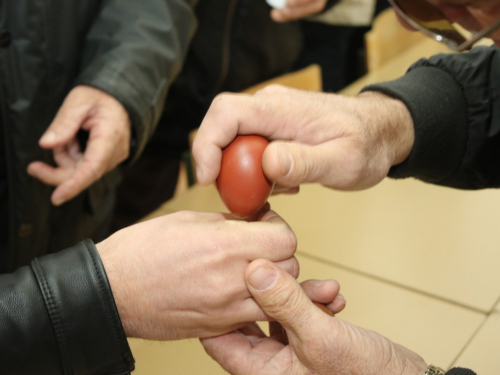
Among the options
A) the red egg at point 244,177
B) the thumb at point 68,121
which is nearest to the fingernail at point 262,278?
the red egg at point 244,177

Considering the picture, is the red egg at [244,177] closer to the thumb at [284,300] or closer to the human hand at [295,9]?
the thumb at [284,300]

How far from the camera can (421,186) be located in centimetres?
163

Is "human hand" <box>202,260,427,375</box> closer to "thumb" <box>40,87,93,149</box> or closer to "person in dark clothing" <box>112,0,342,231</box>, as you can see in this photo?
"thumb" <box>40,87,93,149</box>

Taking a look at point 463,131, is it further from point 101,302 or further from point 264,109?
point 101,302

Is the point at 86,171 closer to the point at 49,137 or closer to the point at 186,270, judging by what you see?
the point at 49,137

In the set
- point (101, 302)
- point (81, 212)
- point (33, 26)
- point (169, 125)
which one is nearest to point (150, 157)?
point (169, 125)

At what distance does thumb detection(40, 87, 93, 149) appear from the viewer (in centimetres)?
131

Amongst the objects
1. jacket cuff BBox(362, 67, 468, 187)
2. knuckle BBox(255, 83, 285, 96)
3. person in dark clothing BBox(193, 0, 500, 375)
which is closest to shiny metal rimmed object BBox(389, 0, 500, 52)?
person in dark clothing BBox(193, 0, 500, 375)

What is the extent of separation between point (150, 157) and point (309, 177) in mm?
1581

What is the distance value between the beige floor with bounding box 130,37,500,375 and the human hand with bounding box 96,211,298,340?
140 mm

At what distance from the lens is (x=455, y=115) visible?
3.86ft

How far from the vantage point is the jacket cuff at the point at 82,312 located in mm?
828

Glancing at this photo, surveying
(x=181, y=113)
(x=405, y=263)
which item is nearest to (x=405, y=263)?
(x=405, y=263)

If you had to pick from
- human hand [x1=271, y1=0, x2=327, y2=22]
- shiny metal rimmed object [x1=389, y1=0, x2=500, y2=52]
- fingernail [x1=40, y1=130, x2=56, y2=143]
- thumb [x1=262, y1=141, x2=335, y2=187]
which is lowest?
fingernail [x1=40, y1=130, x2=56, y2=143]
